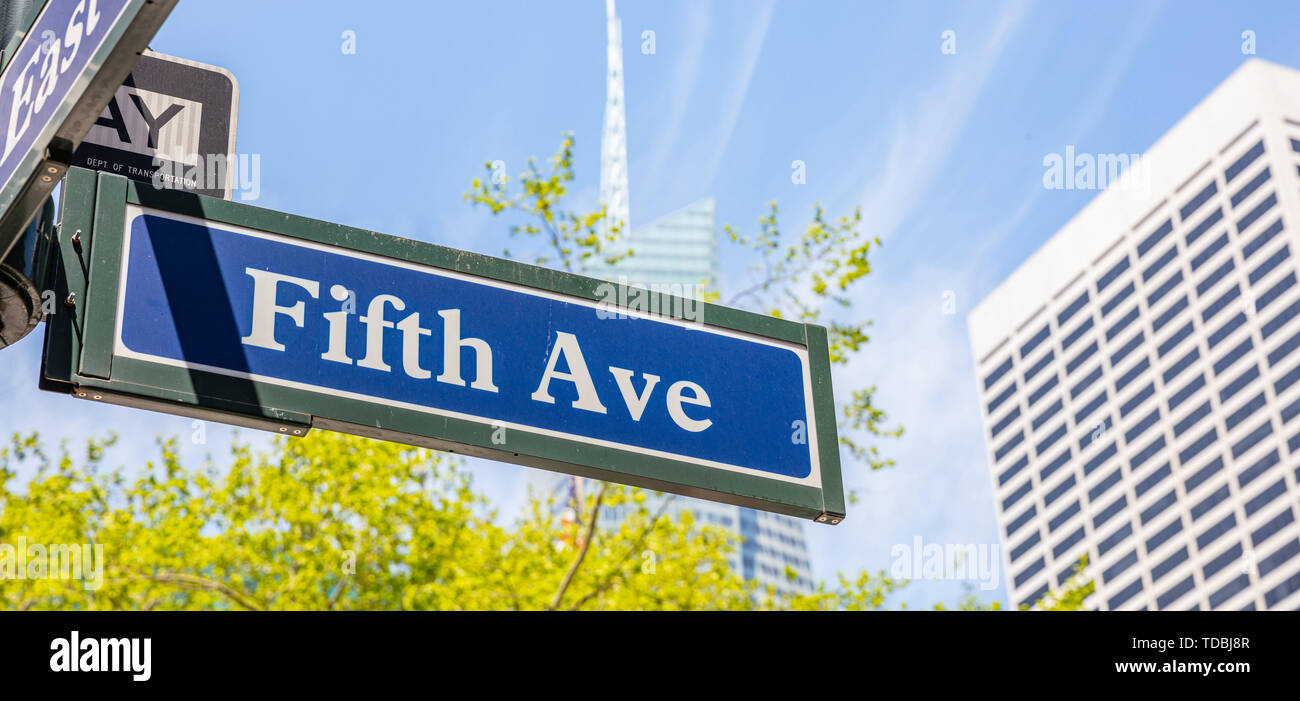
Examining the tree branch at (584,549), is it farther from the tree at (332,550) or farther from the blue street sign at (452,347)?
the blue street sign at (452,347)

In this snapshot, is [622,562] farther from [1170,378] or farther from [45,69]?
[1170,378]

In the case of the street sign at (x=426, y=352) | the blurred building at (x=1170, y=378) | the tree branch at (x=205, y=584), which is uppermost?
the blurred building at (x=1170, y=378)

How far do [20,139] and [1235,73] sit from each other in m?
119

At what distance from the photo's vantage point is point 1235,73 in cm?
10769

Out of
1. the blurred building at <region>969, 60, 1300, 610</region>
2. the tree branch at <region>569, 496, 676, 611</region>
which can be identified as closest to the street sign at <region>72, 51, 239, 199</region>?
the tree branch at <region>569, 496, 676, 611</region>

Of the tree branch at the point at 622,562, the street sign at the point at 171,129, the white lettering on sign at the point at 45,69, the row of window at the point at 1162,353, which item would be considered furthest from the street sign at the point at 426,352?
the row of window at the point at 1162,353

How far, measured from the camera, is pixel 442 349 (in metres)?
2.75

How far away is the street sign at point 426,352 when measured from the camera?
8.09 feet

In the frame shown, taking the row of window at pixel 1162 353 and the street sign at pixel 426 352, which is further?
the row of window at pixel 1162 353

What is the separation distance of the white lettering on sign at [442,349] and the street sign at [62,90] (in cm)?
60

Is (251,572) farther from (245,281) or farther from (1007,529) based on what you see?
(1007,529)

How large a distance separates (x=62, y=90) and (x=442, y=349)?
0.99 m

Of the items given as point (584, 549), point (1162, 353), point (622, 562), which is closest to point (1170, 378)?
point (1162, 353)
